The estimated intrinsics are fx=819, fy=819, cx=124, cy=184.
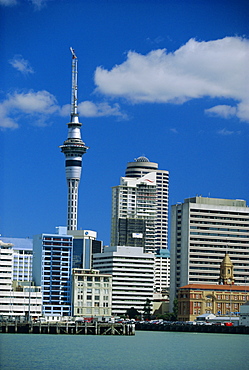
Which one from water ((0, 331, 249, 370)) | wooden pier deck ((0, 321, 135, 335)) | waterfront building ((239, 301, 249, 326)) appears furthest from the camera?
waterfront building ((239, 301, 249, 326))

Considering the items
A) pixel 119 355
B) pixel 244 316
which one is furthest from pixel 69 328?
pixel 119 355

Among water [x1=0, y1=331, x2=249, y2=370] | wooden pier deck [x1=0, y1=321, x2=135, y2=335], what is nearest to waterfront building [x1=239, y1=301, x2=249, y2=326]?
wooden pier deck [x1=0, y1=321, x2=135, y2=335]

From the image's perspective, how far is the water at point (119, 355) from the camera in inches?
3615

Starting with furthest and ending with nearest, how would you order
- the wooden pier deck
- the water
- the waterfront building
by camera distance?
the waterfront building, the wooden pier deck, the water

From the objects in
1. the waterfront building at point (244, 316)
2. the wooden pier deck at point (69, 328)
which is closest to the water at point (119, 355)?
the wooden pier deck at point (69, 328)

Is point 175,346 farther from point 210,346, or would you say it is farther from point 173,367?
point 173,367

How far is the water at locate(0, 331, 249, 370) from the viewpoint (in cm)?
9181

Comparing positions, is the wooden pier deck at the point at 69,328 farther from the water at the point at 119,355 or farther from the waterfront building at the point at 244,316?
the waterfront building at the point at 244,316

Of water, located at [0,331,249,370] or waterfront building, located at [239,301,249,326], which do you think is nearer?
water, located at [0,331,249,370]

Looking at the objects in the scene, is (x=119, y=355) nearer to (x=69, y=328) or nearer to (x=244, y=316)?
(x=69, y=328)

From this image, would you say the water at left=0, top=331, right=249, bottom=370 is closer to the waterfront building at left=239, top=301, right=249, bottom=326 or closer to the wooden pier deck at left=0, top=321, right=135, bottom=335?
the wooden pier deck at left=0, top=321, right=135, bottom=335

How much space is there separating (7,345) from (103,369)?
1351 inches

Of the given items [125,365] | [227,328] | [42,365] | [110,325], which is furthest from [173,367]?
[227,328]

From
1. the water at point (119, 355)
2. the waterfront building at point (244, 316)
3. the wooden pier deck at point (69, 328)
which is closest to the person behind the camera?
the water at point (119, 355)
